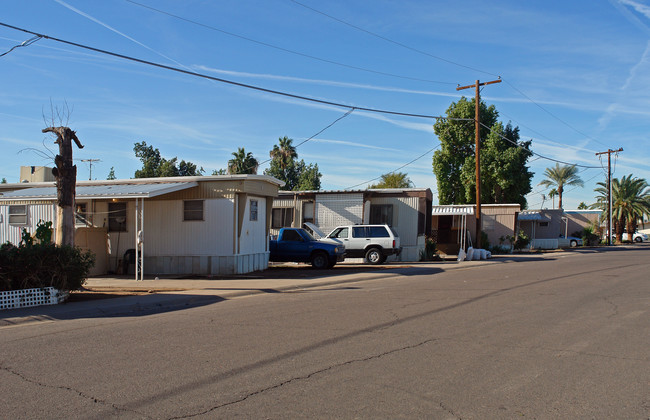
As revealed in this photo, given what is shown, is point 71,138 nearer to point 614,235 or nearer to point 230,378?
point 230,378

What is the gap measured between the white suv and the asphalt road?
12.0 m

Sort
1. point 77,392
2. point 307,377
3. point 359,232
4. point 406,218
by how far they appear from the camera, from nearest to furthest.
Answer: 1. point 77,392
2. point 307,377
3. point 359,232
4. point 406,218

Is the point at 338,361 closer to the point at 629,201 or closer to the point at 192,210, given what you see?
the point at 192,210

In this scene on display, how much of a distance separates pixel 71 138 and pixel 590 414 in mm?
13200

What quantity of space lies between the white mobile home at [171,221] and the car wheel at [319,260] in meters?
2.39

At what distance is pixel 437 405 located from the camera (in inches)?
199

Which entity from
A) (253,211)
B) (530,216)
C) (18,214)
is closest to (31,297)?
(253,211)

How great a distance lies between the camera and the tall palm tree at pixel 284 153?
53.6 meters

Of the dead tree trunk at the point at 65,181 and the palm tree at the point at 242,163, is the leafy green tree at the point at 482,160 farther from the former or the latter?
the dead tree trunk at the point at 65,181

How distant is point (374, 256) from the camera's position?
944 inches

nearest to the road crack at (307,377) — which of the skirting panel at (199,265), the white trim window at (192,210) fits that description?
the skirting panel at (199,265)

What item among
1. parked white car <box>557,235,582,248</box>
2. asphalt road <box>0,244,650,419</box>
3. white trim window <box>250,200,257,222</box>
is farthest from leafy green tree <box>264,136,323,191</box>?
asphalt road <box>0,244,650,419</box>

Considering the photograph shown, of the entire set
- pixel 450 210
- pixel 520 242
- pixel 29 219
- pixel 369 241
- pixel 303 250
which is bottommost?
pixel 520 242

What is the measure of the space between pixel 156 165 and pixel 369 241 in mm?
35160
